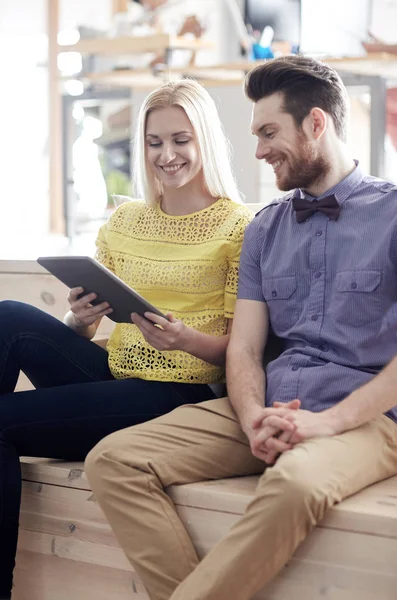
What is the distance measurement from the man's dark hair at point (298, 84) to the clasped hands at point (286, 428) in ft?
1.60

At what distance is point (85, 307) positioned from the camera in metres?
1.63

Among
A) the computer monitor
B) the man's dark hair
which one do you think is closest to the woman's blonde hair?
the man's dark hair

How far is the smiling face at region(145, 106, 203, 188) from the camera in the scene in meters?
1.69

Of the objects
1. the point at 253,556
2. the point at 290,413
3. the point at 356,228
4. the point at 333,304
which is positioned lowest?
the point at 253,556

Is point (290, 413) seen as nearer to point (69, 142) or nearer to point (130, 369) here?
point (130, 369)

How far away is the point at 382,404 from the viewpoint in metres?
1.38

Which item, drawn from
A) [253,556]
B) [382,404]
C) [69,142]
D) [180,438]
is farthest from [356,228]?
[69,142]

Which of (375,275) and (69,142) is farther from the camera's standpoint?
(69,142)

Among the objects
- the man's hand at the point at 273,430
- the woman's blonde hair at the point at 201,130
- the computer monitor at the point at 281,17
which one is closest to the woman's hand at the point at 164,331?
the man's hand at the point at 273,430

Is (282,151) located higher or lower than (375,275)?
higher

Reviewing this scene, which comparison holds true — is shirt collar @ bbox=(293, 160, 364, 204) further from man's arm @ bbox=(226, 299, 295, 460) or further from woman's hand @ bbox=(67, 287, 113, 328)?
woman's hand @ bbox=(67, 287, 113, 328)

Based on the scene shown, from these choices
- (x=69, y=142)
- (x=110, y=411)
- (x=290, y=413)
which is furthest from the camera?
(x=69, y=142)

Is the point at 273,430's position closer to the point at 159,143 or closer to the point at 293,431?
the point at 293,431

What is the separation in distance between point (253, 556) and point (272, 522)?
2.2 inches
